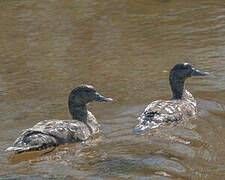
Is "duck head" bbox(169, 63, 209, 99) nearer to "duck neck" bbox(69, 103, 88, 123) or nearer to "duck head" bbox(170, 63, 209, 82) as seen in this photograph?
"duck head" bbox(170, 63, 209, 82)

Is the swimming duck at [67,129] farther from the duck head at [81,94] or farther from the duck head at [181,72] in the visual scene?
the duck head at [181,72]

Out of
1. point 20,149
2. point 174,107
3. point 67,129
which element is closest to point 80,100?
point 67,129

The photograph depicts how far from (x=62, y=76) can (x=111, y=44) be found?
234cm

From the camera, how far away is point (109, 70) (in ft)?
36.6

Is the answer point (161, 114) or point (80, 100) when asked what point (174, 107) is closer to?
point (161, 114)

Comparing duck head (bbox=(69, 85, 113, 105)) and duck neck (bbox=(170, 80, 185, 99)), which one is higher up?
duck head (bbox=(69, 85, 113, 105))

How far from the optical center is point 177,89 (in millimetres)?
9375

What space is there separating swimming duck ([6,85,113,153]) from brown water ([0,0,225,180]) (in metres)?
0.17

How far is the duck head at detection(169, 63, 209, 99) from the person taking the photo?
9.38 metres

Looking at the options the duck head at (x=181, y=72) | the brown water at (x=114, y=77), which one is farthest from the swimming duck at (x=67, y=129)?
the duck head at (x=181, y=72)

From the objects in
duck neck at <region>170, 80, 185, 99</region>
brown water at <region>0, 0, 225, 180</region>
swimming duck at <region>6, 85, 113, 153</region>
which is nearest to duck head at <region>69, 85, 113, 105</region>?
swimming duck at <region>6, 85, 113, 153</region>

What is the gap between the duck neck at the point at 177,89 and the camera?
30.5 feet

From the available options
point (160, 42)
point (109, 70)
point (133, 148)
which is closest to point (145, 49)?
point (160, 42)

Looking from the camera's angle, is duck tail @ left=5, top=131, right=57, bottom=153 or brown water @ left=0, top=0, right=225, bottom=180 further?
duck tail @ left=5, top=131, right=57, bottom=153
